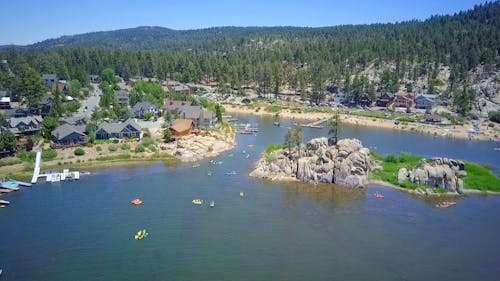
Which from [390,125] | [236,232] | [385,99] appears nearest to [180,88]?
[385,99]

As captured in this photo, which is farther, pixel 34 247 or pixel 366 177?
pixel 366 177

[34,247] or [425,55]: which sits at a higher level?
[425,55]

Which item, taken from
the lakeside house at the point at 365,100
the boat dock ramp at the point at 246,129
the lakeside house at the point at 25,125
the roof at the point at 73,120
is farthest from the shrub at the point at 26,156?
the lakeside house at the point at 365,100

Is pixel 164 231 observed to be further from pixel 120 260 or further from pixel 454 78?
pixel 454 78

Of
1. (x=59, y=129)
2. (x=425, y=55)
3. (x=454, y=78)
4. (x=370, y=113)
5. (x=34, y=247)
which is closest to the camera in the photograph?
(x=34, y=247)

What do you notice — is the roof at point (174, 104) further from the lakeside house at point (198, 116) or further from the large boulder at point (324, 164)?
the large boulder at point (324, 164)

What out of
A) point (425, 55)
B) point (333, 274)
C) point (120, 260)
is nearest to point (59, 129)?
point (120, 260)
